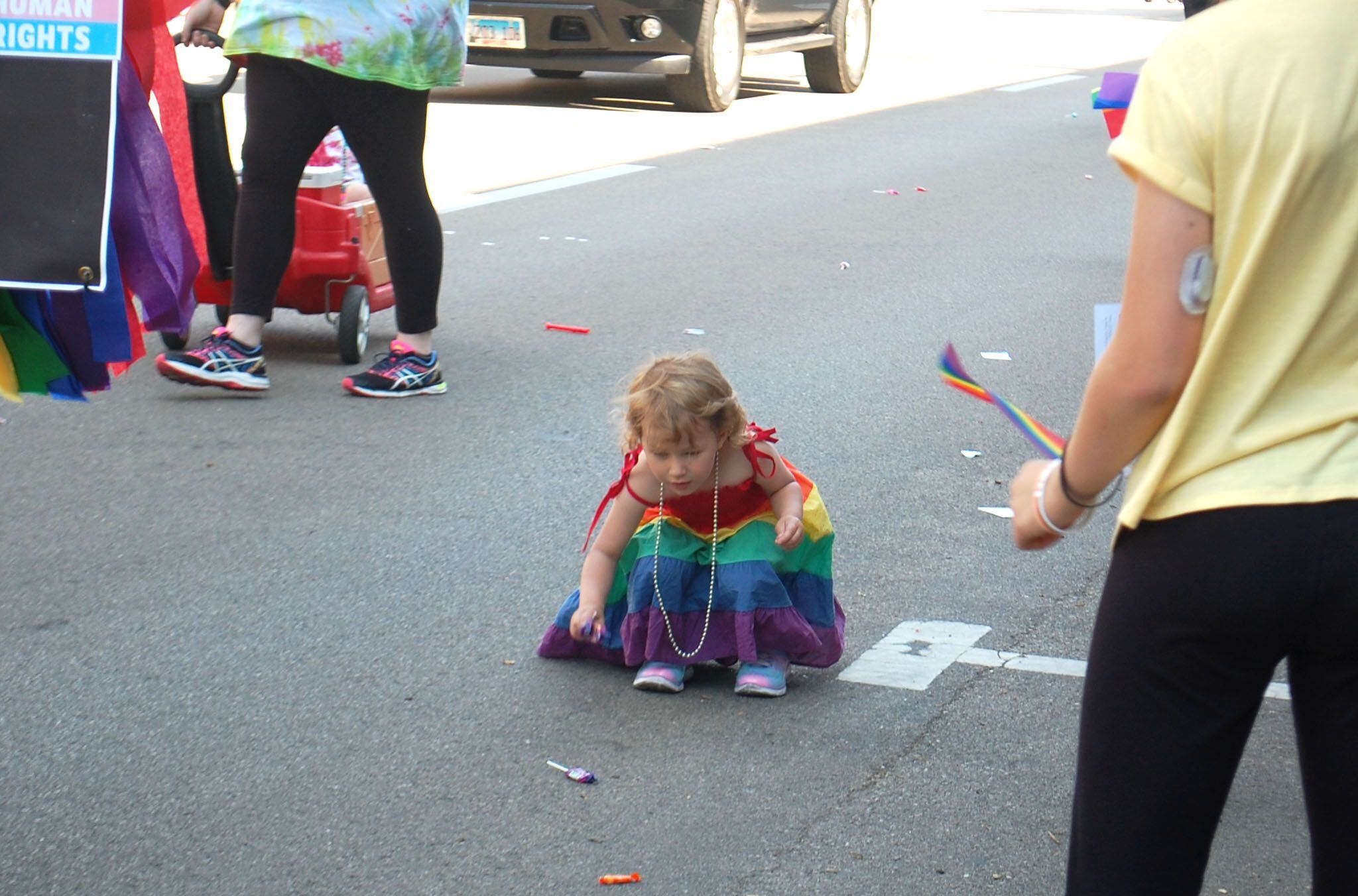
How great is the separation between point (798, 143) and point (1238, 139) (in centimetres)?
1075

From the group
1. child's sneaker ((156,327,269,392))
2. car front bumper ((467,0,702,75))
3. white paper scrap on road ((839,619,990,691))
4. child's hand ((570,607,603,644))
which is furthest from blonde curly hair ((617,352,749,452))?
car front bumper ((467,0,702,75))

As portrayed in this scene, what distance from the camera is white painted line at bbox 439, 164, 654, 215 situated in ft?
30.9

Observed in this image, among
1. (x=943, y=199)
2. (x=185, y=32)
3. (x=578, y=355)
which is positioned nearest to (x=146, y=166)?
(x=185, y=32)

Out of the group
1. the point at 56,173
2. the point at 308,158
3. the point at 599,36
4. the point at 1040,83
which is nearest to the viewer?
the point at 56,173

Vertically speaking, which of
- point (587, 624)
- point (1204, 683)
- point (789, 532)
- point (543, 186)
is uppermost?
point (1204, 683)

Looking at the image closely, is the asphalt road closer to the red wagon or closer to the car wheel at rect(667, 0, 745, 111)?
the red wagon

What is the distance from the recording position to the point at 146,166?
267cm

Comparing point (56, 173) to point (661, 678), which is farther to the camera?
point (661, 678)

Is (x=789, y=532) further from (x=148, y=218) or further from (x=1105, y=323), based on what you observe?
(x=1105, y=323)

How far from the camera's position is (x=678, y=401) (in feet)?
10.9

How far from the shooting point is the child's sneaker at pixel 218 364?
18.3ft

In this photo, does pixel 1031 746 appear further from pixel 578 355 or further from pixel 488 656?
pixel 578 355

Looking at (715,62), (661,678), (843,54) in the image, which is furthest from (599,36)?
(661,678)

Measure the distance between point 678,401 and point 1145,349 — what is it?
168 cm
